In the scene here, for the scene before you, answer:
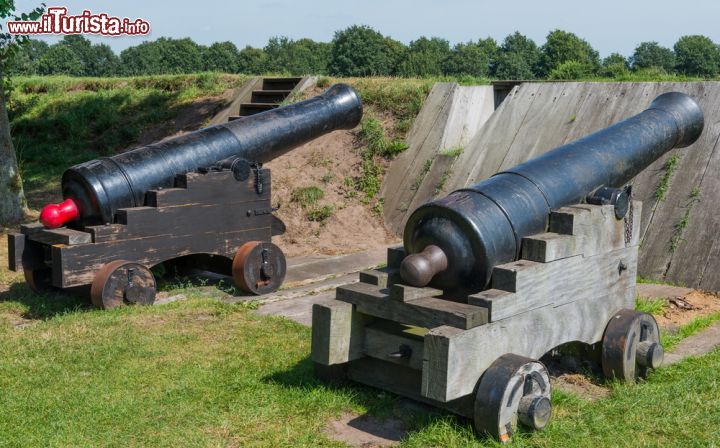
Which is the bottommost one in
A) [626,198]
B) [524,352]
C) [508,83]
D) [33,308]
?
[33,308]

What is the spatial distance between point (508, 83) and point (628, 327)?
18.9ft

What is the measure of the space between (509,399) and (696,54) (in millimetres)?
57211

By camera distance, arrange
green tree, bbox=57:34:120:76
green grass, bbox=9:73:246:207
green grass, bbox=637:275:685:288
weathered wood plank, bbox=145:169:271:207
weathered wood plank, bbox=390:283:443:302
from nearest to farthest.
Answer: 1. weathered wood plank, bbox=390:283:443:302
2. weathered wood plank, bbox=145:169:271:207
3. green grass, bbox=637:275:685:288
4. green grass, bbox=9:73:246:207
5. green tree, bbox=57:34:120:76

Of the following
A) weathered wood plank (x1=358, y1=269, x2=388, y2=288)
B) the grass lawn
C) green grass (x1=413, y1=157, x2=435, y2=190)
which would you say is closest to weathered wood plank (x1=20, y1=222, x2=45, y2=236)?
the grass lawn

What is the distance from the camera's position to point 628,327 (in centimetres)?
404

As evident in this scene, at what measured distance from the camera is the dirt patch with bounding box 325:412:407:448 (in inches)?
136

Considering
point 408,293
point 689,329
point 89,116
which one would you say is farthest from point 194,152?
point 89,116

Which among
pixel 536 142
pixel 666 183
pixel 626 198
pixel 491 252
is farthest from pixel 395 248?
pixel 536 142

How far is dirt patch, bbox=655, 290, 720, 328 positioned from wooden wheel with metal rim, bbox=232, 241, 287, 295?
284 centimetres

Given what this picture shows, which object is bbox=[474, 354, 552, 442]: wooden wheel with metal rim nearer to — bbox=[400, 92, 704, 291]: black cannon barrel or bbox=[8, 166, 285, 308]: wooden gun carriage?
bbox=[400, 92, 704, 291]: black cannon barrel

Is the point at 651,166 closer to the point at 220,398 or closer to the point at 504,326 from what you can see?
the point at 504,326

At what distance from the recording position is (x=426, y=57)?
55438 mm

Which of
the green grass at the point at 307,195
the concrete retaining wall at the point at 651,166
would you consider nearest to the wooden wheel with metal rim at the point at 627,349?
the concrete retaining wall at the point at 651,166

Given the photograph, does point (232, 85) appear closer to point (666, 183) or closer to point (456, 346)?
point (666, 183)
